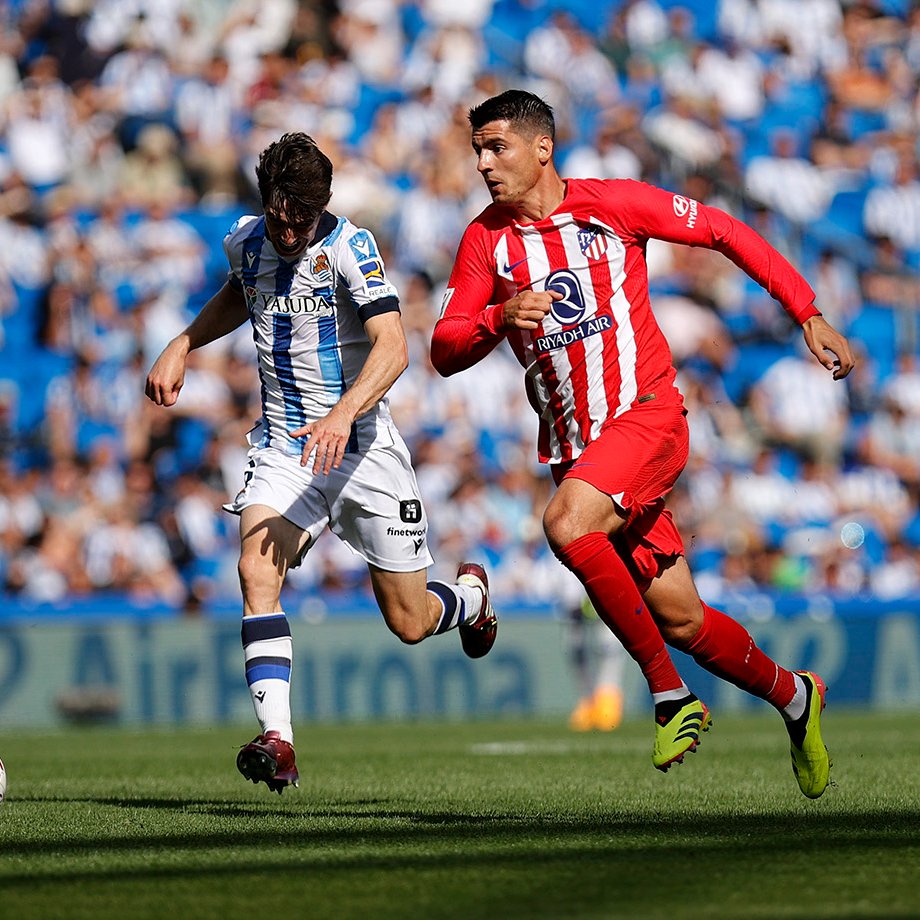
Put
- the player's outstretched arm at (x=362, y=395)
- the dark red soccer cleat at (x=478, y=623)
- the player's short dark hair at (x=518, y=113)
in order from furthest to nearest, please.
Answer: the dark red soccer cleat at (x=478, y=623), the player's short dark hair at (x=518, y=113), the player's outstretched arm at (x=362, y=395)

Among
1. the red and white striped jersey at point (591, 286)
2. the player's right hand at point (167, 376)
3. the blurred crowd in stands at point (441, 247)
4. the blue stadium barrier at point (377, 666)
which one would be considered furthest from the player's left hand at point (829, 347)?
the blurred crowd in stands at point (441, 247)

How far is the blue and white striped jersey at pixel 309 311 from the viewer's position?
7.10 m

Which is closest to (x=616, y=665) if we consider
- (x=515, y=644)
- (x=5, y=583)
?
(x=515, y=644)

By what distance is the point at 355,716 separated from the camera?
596 inches

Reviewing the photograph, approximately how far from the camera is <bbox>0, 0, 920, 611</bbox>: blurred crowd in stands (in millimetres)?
16312

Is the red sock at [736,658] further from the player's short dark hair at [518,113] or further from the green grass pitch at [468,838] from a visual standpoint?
the player's short dark hair at [518,113]

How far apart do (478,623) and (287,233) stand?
2076mm

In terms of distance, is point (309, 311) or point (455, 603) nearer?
point (309, 311)

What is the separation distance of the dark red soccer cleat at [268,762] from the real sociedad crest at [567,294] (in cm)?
188

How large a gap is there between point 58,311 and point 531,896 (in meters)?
14.1

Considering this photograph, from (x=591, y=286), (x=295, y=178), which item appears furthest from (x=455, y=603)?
(x=295, y=178)

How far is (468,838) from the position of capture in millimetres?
5734

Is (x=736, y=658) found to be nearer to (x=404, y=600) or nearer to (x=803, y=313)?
(x=803, y=313)

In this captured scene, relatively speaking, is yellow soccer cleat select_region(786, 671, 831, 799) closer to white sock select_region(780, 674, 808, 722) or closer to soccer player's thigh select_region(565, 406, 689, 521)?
white sock select_region(780, 674, 808, 722)
